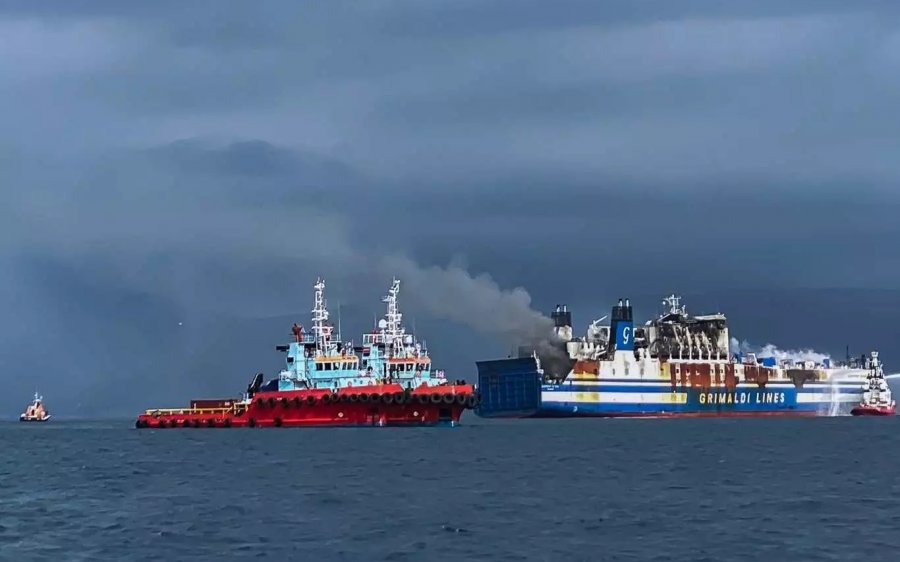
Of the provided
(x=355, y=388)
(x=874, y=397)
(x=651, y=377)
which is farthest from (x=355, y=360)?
(x=874, y=397)

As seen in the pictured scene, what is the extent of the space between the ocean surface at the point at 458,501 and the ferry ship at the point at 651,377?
143ft

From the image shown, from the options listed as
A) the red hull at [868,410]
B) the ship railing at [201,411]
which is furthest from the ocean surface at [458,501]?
the red hull at [868,410]

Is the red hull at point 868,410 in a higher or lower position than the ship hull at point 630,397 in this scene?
lower

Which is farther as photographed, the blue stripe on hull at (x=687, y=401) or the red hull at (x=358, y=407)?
the blue stripe on hull at (x=687, y=401)

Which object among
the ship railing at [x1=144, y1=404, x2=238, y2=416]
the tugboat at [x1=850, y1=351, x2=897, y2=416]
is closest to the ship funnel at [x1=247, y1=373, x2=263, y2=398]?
the ship railing at [x1=144, y1=404, x2=238, y2=416]

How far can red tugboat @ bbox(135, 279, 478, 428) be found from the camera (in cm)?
11950

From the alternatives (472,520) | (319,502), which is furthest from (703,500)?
(319,502)

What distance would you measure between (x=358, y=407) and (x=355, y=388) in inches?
Result: 65.6

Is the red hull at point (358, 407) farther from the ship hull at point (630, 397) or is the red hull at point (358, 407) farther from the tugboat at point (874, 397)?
the tugboat at point (874, 397)

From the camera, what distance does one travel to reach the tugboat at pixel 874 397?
16712 centimetres

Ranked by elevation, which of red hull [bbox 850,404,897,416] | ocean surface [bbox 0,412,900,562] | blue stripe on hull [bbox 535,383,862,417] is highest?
blue stripe on hull [bbox 535,383,862,417]

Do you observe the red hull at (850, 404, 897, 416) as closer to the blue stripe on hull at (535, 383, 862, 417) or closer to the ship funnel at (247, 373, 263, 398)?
the blue stripe on hull at (535, 383, 862, 417)

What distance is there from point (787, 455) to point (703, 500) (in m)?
30.1

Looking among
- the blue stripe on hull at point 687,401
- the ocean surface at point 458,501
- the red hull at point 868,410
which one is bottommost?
the ocean surface at point 458,501
